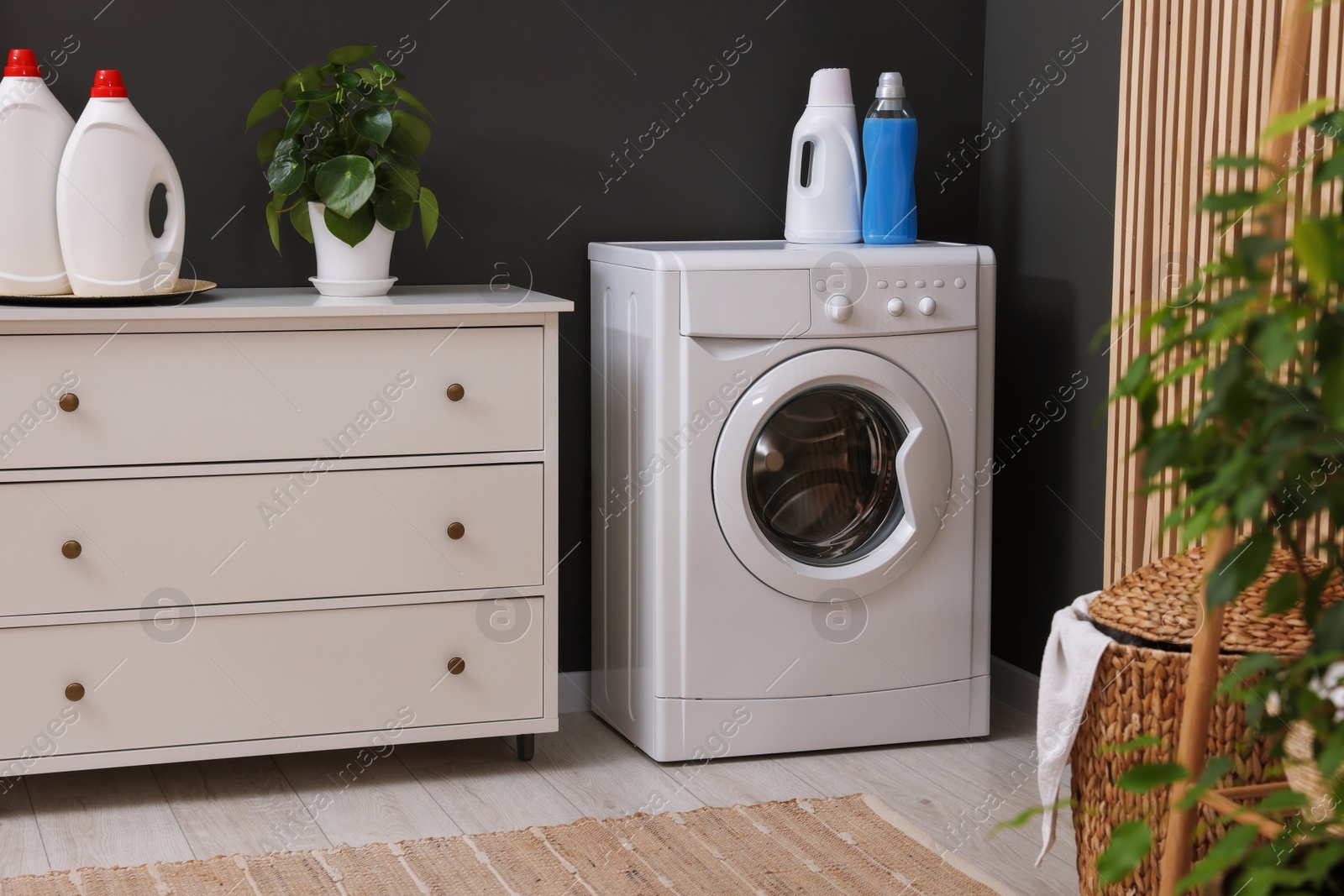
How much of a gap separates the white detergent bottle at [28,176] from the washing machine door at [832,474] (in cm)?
115

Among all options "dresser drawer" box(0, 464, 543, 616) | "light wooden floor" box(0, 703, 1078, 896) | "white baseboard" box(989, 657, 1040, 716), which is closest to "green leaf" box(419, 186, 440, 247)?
"dresser drawer" box(0, 464, 543, 616)

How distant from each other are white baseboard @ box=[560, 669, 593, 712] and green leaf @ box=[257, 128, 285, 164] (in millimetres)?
1168

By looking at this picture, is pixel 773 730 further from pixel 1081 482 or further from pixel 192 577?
pixel 192 577

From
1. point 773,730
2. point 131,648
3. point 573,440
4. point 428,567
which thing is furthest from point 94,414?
point 773,730

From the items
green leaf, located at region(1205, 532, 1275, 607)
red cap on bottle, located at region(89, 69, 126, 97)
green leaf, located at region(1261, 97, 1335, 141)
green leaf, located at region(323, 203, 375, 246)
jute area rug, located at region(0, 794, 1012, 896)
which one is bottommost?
jute area rug, located at region(0, 794, 1012, 896)

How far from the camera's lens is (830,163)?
8.38ft

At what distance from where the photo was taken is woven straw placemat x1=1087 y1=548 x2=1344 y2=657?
5.14 feet

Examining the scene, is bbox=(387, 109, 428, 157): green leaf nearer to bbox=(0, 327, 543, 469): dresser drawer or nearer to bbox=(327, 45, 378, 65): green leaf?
bbox=(327, 45, 378, 65): green leaf

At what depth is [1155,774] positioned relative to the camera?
0.75 m

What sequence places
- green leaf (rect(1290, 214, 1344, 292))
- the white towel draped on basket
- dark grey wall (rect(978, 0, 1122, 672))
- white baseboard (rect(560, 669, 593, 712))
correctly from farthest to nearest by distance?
1. white baseboard (rect(560, 669, 593, 712))
2. dark grey wall (rect(978, 0, 1122, 672))
3. the white towel draped on basket
4. green leaf (rect(1290, 214, 1344, 292))

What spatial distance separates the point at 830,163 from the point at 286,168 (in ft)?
3.31

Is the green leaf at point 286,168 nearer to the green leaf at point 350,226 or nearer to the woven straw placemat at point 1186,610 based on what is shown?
the green leaf at point 350,226

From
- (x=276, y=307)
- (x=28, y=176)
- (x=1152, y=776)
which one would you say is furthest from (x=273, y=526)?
(x=1152, y=776)

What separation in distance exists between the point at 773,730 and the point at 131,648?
1105mm
